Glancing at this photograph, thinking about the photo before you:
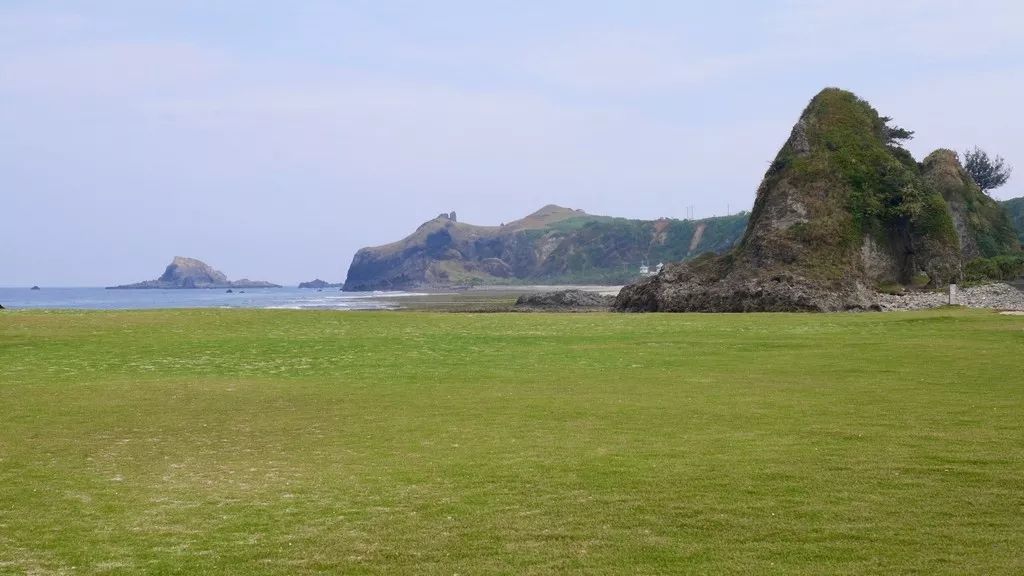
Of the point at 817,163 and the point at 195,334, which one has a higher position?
the point at 817,163

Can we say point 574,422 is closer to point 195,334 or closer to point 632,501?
point 632,501

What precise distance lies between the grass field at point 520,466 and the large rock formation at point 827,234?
5252 cm

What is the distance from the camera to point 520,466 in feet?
45.5

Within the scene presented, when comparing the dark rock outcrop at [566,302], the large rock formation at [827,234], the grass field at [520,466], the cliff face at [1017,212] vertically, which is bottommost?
the grass field at [520,466]

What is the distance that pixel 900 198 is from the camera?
291 ft

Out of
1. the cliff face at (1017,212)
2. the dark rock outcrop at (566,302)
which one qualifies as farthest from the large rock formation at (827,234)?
the cliff face at (1017,212)

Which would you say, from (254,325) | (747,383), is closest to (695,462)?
(747,383)

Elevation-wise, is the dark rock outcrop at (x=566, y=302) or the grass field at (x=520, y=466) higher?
the dark rock outcrop at (x=566, y=302)

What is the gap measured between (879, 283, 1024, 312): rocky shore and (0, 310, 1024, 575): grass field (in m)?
43.0

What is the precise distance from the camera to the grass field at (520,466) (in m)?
9.70

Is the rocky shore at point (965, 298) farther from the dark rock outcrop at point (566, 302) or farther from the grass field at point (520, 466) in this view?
the grass field at point (520, 466)

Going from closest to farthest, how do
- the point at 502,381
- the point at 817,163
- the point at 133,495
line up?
the point at 133,495
the point at 502,381
the point at 817,163

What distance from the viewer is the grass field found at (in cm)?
970

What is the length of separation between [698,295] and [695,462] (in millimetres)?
74064
